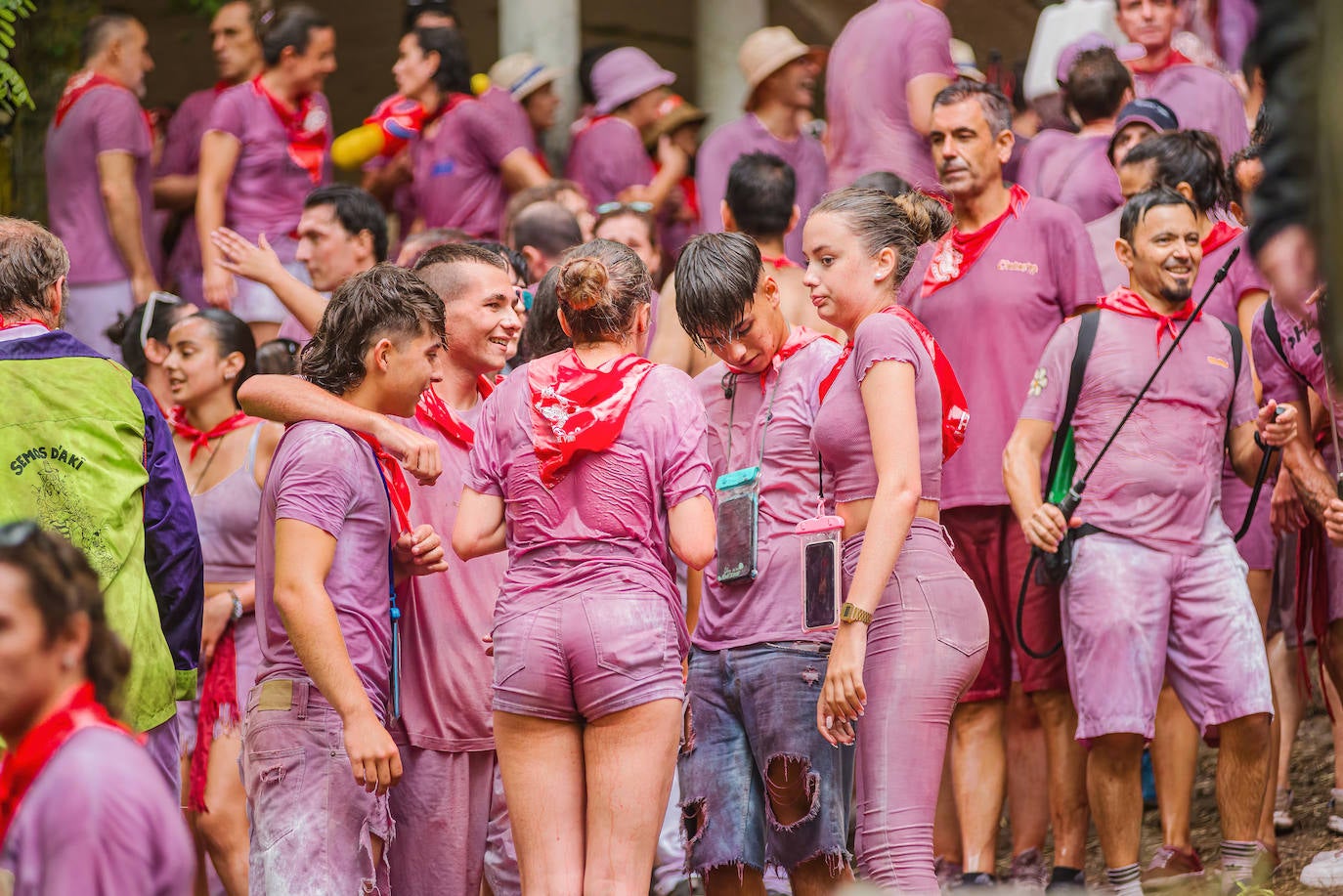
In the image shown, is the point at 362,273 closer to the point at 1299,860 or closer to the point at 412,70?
the point at 1299,860

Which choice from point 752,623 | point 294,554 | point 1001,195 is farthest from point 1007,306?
point 294,554

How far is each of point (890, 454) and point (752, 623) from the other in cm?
74

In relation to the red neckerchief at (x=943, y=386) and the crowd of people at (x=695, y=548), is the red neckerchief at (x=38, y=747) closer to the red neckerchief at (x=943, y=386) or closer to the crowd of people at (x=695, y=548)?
the crowd of people at (x=695, y=548)

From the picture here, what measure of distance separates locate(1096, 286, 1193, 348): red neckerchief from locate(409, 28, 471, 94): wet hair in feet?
14.2

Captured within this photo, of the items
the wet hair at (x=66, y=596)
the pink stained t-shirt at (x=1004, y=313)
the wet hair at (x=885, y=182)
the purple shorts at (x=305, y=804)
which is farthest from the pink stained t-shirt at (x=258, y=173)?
the wet hair at (x=66, y=596)

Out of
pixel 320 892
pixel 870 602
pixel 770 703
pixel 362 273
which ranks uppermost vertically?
pixel 362 273

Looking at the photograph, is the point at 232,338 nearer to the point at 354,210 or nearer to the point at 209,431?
the point at 209,431

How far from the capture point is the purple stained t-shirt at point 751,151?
28.2ft

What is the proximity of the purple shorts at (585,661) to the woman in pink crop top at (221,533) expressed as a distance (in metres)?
1.79

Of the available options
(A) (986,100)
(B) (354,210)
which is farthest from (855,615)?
(B) (354,210)

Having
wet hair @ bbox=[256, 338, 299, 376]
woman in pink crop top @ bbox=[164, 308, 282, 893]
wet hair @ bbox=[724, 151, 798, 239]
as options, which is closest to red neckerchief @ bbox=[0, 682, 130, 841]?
woman in pink crop top @ bbox=[164, 308, 282, 893]

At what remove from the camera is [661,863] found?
6.57 m

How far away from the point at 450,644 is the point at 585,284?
1054mm

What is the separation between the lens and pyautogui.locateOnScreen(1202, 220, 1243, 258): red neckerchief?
6707 millimetres
